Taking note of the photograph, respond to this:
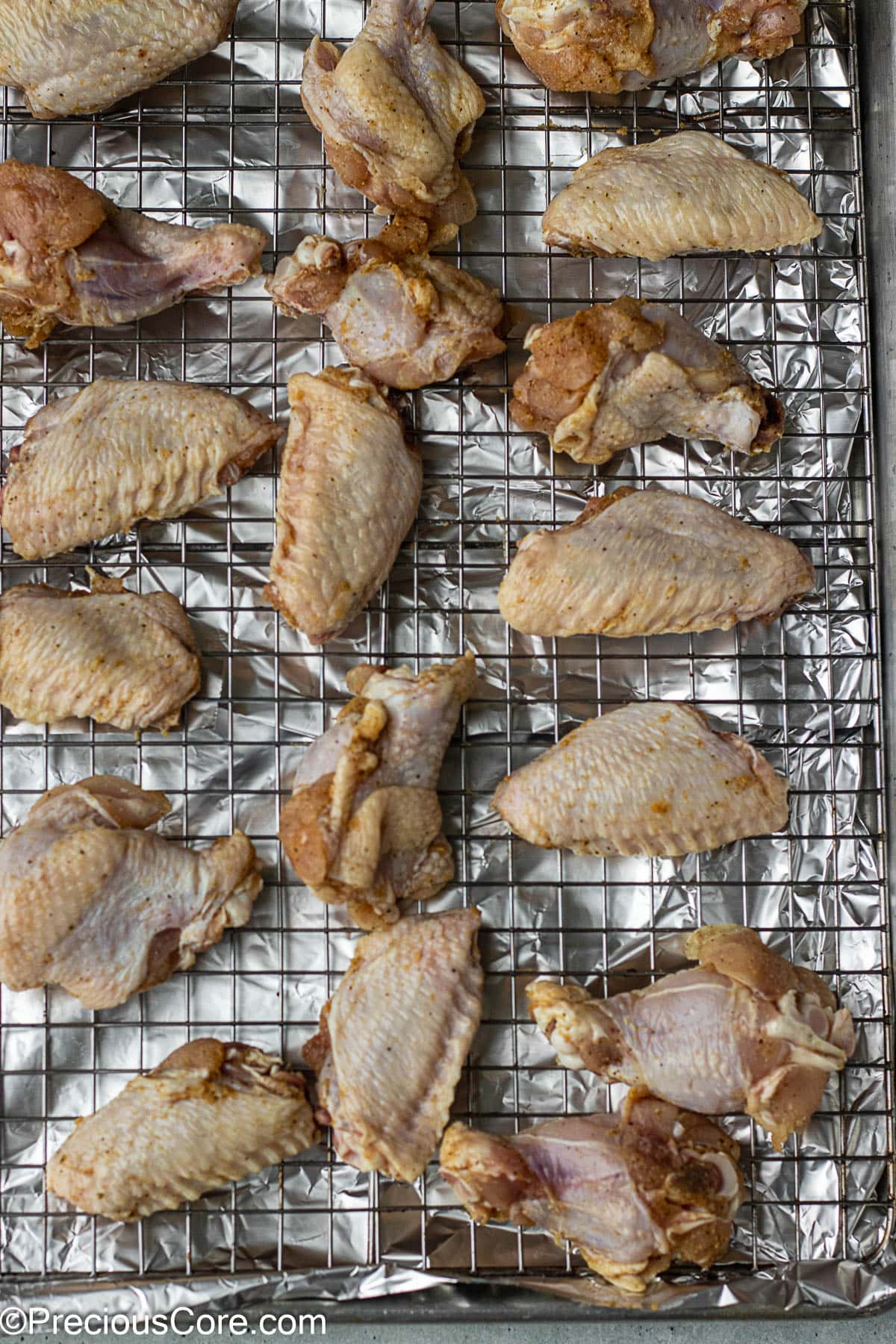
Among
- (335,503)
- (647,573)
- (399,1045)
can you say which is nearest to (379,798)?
(399,1045)

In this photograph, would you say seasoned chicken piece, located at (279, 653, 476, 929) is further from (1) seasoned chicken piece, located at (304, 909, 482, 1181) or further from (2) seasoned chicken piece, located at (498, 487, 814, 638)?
(2) seasoned chicken piece, located at (498, 487, 814, 638)

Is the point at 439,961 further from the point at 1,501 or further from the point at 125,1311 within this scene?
the point at 1,501

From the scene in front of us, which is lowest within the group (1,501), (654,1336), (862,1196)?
(654,1336)

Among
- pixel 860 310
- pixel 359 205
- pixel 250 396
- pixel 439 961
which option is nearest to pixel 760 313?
pixel 860 310

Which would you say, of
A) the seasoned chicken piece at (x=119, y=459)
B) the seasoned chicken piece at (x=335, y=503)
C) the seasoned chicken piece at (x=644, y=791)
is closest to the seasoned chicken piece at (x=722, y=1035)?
the seasoned chicken piece at (x=644, y=791)

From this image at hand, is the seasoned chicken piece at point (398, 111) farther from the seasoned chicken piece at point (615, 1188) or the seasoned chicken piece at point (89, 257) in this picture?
the seasoned chicken piece at point (615, 1188)
